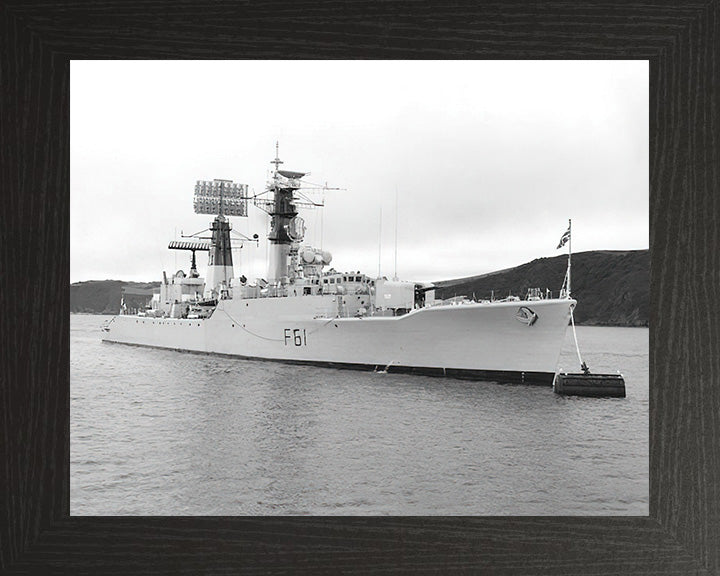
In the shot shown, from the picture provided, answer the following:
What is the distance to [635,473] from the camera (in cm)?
591

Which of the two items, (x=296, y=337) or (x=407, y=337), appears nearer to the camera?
(x=407, y=337)

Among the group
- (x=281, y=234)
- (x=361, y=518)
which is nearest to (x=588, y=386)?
(x=281, y=234)

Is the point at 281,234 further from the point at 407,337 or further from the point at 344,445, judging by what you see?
the point at 344,445

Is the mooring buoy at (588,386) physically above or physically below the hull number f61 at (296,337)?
below

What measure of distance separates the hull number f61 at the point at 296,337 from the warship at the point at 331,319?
0.02 meters

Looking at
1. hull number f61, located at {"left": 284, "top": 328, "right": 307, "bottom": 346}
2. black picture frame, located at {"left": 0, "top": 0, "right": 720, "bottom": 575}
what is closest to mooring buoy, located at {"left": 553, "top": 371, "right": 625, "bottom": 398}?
hull number f61, located at {"left": 284, "top": 328, "right": 307, "bottom": 346}

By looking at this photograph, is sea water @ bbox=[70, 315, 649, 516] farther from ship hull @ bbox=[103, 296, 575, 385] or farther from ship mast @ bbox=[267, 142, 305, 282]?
ship mast @ bbox=[267, 142, 305, 282]

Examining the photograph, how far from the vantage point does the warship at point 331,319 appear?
9773 mm

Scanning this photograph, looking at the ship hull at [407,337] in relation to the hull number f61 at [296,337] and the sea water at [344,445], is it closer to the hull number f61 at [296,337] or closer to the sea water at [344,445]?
the hull number f61 at [296,337]

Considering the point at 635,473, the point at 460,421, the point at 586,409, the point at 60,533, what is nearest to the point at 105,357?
the point at 460,421

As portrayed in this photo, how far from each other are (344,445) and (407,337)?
429 centimetres

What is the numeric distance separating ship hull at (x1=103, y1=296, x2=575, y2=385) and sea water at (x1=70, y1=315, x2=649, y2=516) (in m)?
0.34

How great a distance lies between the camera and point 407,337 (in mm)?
10328

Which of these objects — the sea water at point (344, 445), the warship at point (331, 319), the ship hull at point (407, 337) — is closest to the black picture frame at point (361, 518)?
the sea water at point (344, 445)
